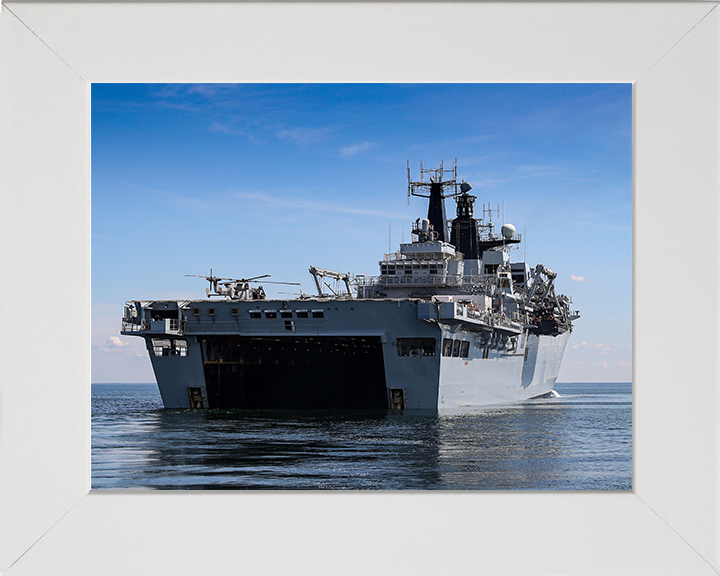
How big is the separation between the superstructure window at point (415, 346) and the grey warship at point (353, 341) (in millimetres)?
31

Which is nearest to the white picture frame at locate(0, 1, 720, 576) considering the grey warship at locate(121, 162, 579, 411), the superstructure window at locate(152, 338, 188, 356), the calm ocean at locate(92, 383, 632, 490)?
the calm ocean at locate(92, 383, 632, 490)

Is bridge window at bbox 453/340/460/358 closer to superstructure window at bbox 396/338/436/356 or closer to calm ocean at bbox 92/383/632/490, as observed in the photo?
superstructure window at bbox 396/338/436/356

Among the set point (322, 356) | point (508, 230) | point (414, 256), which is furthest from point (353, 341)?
point (508, 230)

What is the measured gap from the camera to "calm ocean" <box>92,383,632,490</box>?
9.86 m

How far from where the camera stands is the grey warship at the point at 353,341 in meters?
19.2
